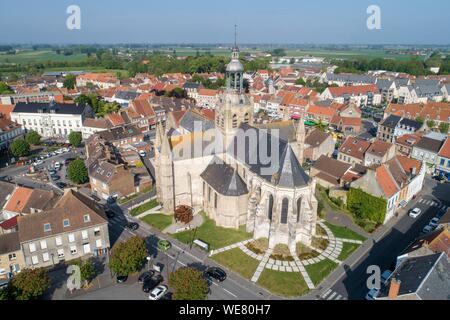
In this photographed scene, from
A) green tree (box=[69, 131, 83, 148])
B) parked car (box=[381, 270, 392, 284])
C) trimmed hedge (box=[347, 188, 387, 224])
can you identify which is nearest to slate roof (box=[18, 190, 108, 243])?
parked car (box=[381, 270, 392, 284])

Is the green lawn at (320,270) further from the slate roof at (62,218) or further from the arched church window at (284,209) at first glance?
the slate roof at (62,218)

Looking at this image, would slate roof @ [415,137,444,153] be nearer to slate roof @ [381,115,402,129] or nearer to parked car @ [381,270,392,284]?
slate roof @ [381,115,402,129]

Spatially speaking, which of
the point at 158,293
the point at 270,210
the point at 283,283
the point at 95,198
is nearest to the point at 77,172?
the point at 95,198

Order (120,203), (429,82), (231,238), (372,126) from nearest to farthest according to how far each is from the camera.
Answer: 1. (231,238)
2. (120,203)
3. (372,126)
4. (429,82)

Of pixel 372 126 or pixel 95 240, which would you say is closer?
pixel 95 240

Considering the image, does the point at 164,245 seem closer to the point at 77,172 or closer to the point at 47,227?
the point at 47,227

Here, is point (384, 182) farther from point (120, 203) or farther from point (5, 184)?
point (5, 184)

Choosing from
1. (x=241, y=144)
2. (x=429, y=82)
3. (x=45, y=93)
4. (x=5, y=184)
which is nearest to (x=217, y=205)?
(x=241, y=144)
